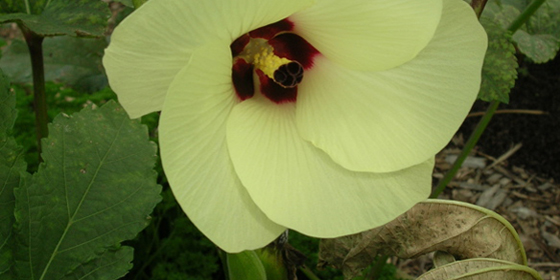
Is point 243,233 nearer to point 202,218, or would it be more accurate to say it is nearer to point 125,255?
point 202,218

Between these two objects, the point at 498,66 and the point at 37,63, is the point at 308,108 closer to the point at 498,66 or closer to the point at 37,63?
the point at 498,66

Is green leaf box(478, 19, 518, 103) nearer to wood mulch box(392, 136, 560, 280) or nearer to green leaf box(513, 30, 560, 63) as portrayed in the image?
green leaf box(513, 30, 560, 63)

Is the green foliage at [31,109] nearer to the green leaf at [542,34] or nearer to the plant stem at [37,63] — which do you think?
the plant stem at [37,63]

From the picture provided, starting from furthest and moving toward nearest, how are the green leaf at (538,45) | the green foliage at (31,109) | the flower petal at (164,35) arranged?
the green foliage at (31,109), the green leaf at (538,45), the flower petal at (164,35)

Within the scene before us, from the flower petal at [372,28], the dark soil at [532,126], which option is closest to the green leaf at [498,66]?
the flower petal at [372,28]

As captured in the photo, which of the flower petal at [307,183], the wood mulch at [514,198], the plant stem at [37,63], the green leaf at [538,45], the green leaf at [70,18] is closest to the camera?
the flower petal at [307,183]

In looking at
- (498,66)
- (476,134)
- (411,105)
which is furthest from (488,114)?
(411,105)

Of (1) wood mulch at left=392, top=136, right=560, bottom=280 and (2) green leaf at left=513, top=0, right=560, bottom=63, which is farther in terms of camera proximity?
(1) wood mulch at left=392, top=136, right=560, bottom=280

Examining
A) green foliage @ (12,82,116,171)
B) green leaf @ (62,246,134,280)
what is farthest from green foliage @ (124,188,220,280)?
green leaf @ (62,246,134,280)
